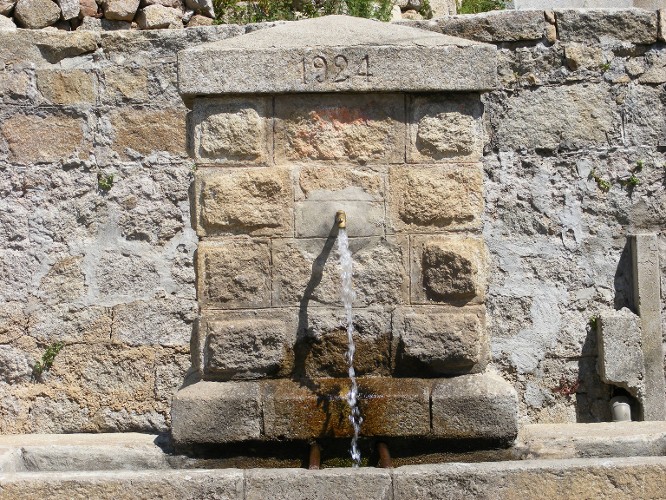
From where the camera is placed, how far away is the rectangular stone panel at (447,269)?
371 cm

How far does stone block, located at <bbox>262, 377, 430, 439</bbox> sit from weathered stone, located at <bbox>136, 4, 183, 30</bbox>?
11.0ft

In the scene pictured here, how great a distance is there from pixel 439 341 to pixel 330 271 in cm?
44

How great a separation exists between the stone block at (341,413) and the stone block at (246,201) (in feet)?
1.82

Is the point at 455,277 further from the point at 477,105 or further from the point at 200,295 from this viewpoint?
the point at 200,295

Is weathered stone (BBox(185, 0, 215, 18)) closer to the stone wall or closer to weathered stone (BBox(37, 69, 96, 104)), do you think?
the stone wall

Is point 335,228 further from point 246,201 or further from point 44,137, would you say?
point 44,137

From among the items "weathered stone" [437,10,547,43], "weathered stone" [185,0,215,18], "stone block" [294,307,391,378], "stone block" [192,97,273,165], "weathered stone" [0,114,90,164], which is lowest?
"stone block" [294,307,391,378]

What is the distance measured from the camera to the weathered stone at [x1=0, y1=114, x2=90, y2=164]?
217 inches

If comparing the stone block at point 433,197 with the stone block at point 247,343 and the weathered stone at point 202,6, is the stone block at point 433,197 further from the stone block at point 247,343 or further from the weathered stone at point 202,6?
the weathered stone at point 202,6

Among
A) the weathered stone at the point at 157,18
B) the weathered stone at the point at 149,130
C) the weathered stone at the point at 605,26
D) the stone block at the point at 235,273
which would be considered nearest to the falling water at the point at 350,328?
the stone block at the point at 235,273

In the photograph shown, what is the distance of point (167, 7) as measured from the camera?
648 centimetres

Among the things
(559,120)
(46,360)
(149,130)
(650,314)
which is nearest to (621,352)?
(650,314)

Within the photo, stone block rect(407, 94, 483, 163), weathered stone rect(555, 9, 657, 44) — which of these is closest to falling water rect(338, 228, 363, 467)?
stone block rect(407, 94, 483, 163)

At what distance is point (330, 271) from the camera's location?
3.72 m
